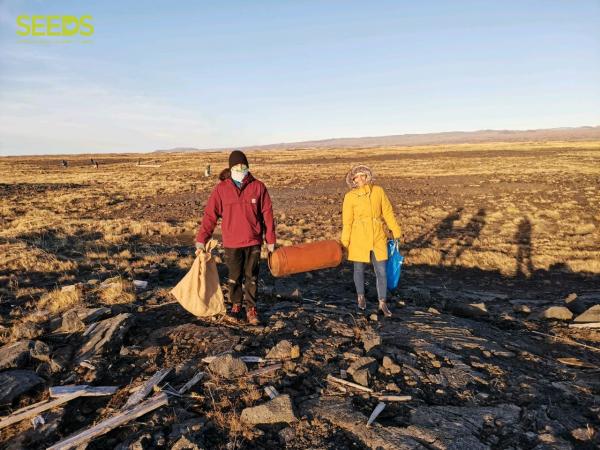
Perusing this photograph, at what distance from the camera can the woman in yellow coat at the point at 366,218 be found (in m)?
5.67

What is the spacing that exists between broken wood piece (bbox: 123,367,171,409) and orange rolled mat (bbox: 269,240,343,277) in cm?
196

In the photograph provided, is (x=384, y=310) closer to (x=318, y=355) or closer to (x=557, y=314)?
(x=318, y=355)

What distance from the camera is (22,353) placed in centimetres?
454

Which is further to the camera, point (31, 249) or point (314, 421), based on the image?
point (31, 249)

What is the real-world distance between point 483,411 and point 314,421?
149cm

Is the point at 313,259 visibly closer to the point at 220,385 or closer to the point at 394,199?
the point at 220,385

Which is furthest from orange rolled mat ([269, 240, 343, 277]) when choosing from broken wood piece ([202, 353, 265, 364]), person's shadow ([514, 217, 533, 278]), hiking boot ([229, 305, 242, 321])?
person's shadow ([514, 217, 533, 278])

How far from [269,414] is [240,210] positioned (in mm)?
2543

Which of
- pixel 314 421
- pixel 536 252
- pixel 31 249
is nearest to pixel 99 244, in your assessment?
pixel 31 249

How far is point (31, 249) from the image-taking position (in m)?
10.7

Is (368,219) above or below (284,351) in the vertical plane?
above

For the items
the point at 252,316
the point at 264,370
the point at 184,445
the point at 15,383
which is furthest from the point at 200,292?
the point at 184,445

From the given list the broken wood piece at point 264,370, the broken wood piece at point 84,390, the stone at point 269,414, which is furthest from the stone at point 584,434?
the broken wood piece at point 84,390

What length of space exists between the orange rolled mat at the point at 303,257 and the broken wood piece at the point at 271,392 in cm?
196
